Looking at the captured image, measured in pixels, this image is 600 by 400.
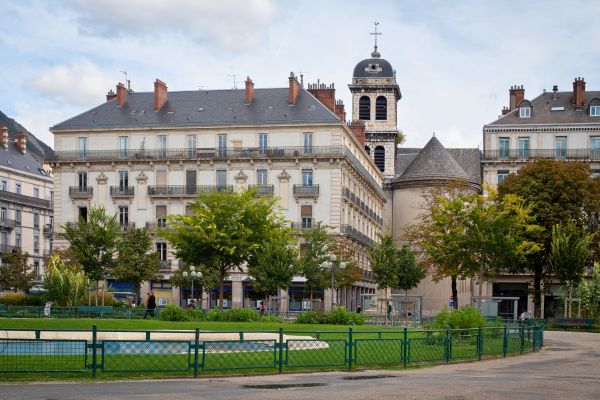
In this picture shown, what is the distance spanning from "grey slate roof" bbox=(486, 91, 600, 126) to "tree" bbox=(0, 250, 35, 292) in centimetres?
3857

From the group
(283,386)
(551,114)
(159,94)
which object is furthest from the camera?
(551,114)

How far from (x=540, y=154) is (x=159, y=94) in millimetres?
29810

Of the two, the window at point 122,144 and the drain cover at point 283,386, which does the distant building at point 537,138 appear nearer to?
the window at point 122,144

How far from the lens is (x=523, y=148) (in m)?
73.8

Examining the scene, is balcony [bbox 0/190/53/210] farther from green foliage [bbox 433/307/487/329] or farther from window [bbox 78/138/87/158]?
green foliage [bbox 433/307/487/329]

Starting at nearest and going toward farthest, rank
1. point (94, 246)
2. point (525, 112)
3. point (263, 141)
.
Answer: point (94, 246), point (263, 141), point (525, 112)

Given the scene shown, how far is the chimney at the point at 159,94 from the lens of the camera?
69.8 metres

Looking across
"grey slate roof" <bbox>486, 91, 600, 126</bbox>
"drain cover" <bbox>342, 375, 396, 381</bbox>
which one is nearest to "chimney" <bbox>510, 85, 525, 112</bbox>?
"grey slate roof" <bbox>486, 91, 600, 126</bbox>

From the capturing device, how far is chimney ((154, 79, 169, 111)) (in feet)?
229

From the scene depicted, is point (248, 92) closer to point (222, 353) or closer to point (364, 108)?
point (364, 108)

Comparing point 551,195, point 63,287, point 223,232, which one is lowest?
point 63,287

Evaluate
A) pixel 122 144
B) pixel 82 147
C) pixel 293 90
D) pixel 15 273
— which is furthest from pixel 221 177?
pixel 15 273

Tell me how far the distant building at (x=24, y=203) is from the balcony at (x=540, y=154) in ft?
131

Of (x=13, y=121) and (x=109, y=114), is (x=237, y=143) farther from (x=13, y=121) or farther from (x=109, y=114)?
(x=13, y=121)
